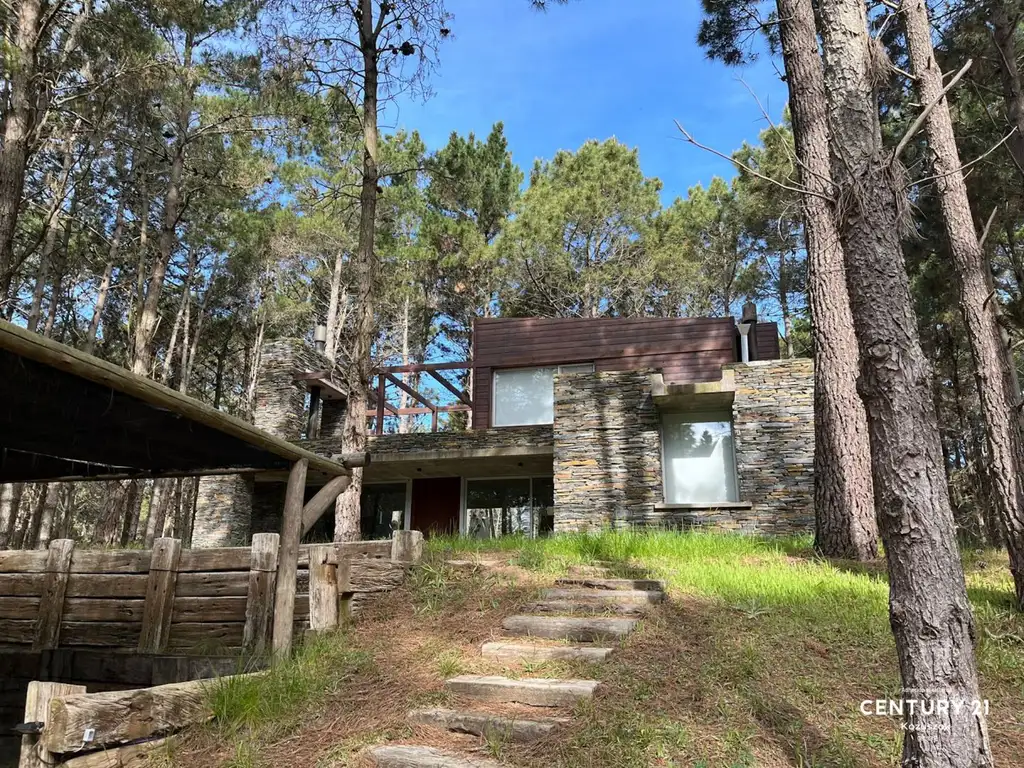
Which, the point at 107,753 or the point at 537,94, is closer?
the point at 107,753

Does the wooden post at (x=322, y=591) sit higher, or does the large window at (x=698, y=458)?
the large window at (x=698, y=458)

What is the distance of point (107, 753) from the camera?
3342 mm

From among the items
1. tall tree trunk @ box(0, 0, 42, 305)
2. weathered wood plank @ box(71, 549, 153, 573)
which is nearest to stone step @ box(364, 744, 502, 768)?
weathered wood plank @ box(71, 549, 153, 573)

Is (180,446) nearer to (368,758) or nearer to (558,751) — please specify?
(368,758)

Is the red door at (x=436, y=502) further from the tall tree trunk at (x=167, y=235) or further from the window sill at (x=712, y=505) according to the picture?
the tall tree trunk at (x=167, y=235)

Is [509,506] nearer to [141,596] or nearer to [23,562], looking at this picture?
[141,596]

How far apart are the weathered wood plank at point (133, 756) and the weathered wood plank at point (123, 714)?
0.04 m

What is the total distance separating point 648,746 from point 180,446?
4.34 meters

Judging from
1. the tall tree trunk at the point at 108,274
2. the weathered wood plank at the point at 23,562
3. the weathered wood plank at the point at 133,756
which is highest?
the tall tree trunk at the point at 108,274

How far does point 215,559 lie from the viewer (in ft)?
19.4

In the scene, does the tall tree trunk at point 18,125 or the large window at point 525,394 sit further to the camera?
the large window at point 525,394

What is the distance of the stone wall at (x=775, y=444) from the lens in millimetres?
10477


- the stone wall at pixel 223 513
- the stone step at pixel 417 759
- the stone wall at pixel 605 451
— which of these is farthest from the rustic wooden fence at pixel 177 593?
the stone wall at pixel 223 513

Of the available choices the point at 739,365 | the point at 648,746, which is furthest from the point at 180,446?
the point at 739,365
